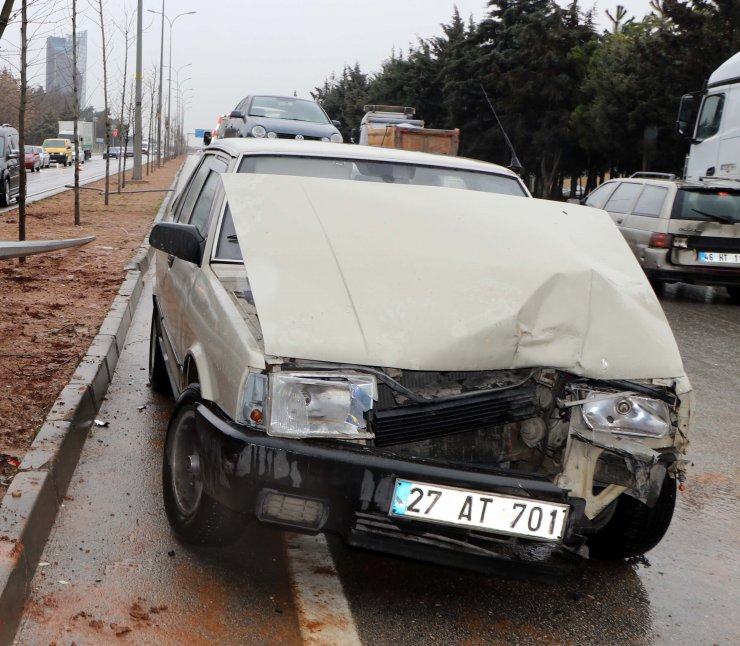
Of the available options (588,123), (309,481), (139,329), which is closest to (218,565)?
(309,481)

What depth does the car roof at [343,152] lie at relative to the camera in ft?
16.6

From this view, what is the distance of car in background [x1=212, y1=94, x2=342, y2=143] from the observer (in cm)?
1862

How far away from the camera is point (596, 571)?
13.1ft

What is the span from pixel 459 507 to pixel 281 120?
16722mm

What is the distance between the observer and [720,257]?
39.3 feet

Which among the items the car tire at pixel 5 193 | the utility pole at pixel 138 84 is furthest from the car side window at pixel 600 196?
A: the utility pole at pixel 138 84

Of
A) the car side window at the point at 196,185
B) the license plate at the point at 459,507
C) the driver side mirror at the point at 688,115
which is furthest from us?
the driver side mirror at the point at 688,115

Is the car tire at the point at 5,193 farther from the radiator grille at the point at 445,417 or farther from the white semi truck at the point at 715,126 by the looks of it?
the radiator grille at the point at 445,417

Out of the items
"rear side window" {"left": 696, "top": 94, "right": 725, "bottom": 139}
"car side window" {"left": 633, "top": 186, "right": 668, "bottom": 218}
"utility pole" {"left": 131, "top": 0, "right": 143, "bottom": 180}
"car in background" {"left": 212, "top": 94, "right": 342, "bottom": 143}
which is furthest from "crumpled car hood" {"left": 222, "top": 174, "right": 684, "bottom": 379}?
"utility pole" {"left": 131, "top": 0, "right": 143, "bottom": 180}

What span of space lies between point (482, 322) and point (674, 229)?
363 inches

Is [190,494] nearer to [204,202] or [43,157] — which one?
[204,202]

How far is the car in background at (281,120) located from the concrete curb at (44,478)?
12.0 m

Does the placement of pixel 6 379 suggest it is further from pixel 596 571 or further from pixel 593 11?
pixel 593 11

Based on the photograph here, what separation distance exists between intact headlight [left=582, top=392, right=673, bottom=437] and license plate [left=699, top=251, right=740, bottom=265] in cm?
→ 903
